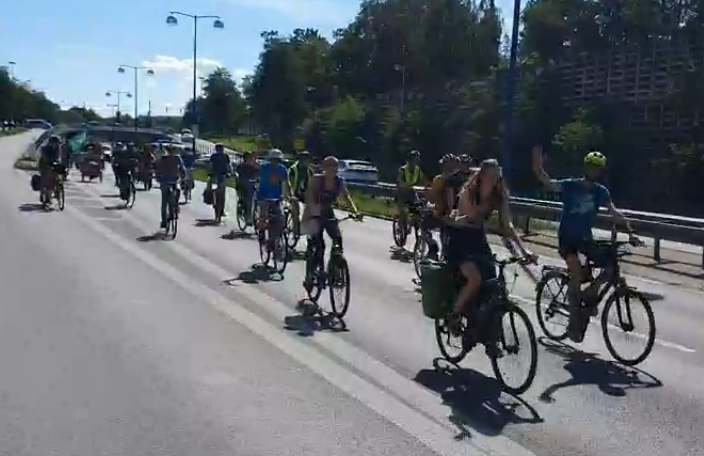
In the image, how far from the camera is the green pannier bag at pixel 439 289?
8391 mm

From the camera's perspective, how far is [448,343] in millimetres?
8742

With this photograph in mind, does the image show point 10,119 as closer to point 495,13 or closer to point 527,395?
point 495,13

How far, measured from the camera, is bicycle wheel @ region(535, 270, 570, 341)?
380 inches

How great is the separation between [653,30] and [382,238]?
4311 centimetres

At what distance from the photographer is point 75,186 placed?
39.3m

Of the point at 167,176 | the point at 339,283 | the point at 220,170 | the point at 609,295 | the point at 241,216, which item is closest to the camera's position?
the point at 609,295

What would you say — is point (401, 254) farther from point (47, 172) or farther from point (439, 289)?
point (47, 172)

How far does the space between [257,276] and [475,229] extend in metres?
6.58

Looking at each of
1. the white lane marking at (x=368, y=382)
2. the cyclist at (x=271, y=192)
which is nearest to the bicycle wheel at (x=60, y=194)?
the cyclist at (x=271, y=192)

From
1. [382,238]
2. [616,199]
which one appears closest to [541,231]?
[382,238]

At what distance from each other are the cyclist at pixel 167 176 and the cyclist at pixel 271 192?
5530 mm

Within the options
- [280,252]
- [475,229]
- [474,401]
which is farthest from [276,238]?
[474,401]

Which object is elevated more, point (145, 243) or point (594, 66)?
point (594, 66)

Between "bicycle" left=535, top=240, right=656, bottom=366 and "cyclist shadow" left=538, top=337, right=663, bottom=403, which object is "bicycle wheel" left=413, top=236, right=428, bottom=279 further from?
"cyclist shadow" left=538, top=337, right=663, bottom=403
